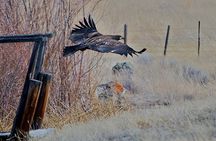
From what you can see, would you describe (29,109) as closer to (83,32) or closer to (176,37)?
(83,32)

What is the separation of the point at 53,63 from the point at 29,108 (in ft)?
7.13

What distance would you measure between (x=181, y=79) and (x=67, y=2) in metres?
7.06

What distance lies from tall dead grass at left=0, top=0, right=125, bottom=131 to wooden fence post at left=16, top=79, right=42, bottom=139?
1614mm

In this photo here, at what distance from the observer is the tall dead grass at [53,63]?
876cm

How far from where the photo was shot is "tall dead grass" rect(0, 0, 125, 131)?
8.76 m

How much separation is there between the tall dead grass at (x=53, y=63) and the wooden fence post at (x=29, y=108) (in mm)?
1614

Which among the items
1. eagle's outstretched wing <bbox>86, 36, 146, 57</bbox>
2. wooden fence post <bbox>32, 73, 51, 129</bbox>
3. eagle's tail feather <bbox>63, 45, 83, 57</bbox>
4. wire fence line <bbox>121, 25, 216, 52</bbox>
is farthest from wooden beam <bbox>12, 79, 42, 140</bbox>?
wire fence line <bbox>121, 25, 216, 52</bbox>

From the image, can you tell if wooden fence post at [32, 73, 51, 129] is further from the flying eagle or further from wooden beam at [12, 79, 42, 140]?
the flying eagle

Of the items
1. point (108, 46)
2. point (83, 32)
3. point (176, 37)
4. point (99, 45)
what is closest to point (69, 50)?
point (99, 45)

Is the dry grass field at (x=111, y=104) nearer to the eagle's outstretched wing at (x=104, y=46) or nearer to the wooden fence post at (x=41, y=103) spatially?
the wooden fence post at (x=41, y=103)

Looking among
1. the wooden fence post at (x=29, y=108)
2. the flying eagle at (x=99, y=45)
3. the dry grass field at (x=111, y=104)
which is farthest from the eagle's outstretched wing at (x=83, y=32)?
the dry grass field at (x=111, y=104)

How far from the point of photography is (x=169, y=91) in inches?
539

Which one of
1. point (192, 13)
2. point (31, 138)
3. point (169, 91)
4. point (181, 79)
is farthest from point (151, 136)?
point (192, 13)

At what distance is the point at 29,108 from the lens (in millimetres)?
7043
